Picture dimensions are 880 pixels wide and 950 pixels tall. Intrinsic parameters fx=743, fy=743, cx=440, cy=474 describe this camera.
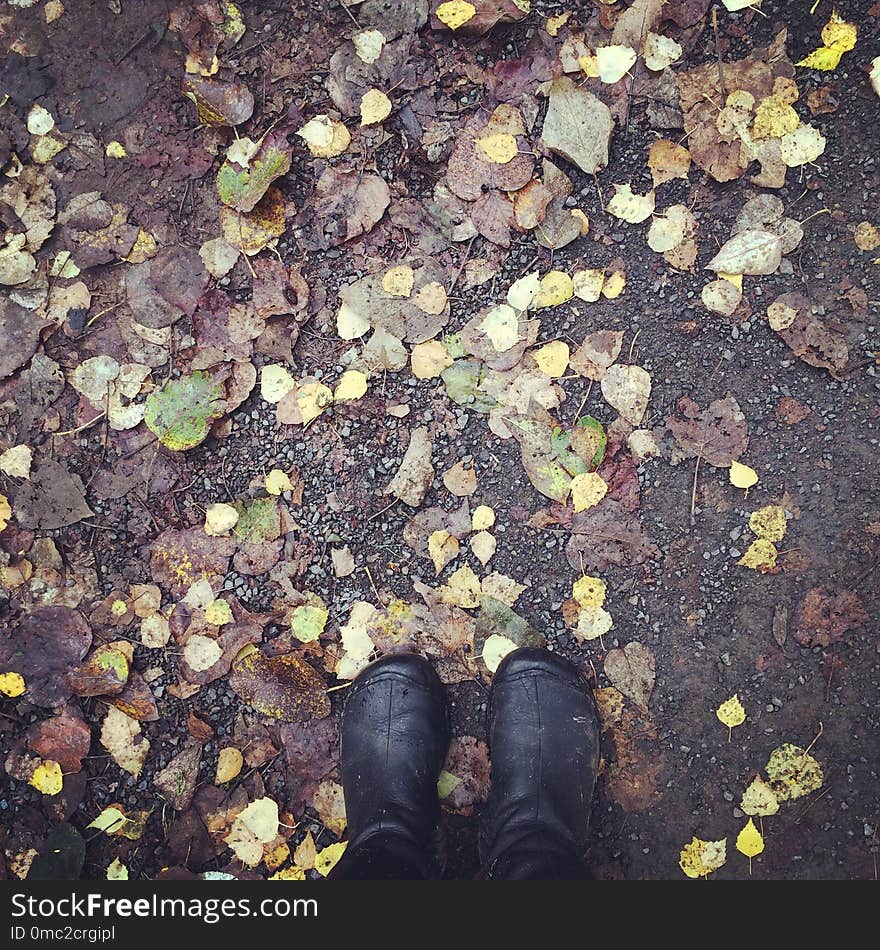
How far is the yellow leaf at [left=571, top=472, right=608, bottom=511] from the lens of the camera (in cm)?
210

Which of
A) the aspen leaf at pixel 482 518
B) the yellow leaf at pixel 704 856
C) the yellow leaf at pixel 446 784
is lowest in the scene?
the yellow leaf at pixel 704 856

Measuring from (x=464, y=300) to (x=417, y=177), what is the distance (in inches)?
15.6

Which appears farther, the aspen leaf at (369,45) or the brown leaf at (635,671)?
the aspen leaf at (369,45)

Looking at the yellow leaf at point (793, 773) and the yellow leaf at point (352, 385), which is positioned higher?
the yellow leaf at point (352, 385)

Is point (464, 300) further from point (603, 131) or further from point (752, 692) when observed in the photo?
point (752, 692)

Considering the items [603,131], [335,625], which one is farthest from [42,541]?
[603,131]

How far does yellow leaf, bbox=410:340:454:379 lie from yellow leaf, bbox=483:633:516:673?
2.58ft

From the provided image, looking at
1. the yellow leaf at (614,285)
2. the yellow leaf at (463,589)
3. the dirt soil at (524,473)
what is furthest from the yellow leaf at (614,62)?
the yellow leaf at (463,589)

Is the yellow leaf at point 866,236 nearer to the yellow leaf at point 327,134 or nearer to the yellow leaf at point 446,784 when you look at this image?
the yellow leaf at point 327,134

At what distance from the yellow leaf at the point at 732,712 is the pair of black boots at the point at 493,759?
1.14 feet

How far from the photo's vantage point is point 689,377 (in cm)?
211

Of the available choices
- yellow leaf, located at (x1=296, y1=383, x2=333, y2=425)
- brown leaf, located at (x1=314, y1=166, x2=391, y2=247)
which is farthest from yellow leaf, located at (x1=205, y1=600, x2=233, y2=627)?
brown leaf, located at (x1=314, y1=166, x2=391, y2=247)

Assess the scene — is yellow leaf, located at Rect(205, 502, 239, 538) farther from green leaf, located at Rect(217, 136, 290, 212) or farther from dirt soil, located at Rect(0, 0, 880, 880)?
green leaf, located at Rect(217, 136, 290, 212)

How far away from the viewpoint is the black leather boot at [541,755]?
2053 mm
